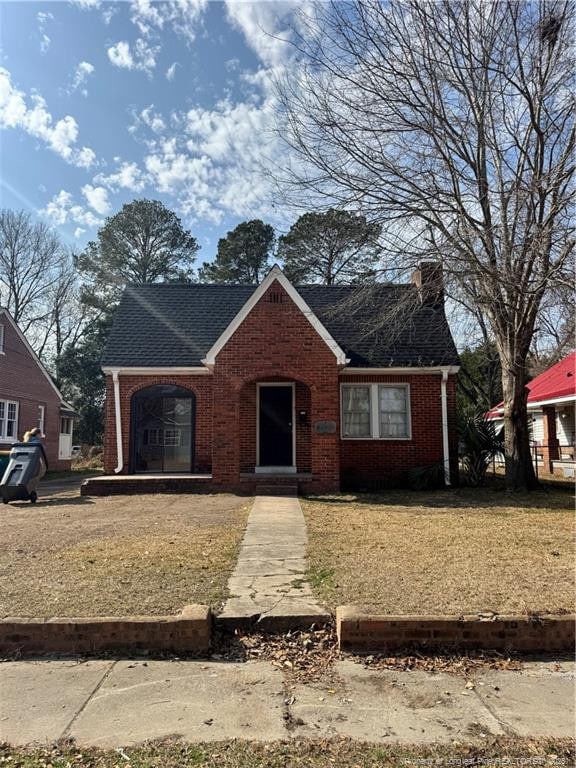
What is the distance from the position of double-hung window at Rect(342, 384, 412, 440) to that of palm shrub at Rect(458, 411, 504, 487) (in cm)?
146

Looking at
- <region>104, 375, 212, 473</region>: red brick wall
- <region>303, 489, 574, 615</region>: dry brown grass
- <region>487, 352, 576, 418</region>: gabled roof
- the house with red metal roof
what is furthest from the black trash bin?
<region>487, 352, 576, 418</region>: gabled roof

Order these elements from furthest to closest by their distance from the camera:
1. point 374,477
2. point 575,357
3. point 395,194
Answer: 1. point 575,357
2. point 374,477
3. point 395,194

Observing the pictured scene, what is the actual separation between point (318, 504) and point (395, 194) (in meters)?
6.57

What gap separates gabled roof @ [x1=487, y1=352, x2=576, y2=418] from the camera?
18.2 m

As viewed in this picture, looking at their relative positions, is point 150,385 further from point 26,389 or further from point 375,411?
point 26,389

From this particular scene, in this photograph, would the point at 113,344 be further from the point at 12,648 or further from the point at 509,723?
the point at 509,723

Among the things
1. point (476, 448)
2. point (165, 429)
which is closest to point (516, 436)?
point (476, 448)

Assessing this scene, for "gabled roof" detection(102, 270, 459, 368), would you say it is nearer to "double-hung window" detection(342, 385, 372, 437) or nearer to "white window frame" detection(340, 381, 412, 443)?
"white window frame" detection(340, 381, 412, 443)

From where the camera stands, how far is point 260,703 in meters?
3.35

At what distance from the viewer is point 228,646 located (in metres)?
4.20

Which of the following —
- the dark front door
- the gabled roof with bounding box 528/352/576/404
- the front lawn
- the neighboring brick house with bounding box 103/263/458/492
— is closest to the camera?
the front lawn

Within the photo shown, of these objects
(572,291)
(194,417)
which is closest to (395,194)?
(572,291)

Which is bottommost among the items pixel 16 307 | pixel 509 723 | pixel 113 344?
pixel 509 723

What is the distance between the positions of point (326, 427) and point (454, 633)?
845cm
